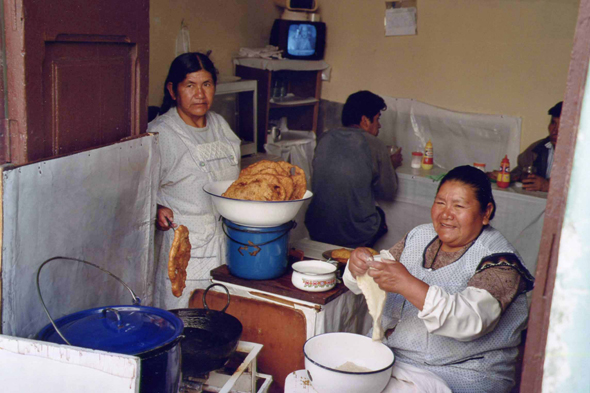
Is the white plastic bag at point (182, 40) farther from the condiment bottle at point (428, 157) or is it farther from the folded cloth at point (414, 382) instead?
the folded cloth at point (414, 382)

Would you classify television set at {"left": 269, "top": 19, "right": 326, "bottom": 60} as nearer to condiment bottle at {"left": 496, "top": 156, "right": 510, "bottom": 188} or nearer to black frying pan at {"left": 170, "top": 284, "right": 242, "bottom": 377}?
condiment bottle at {"left": 496, "top": 156, "right": 510, "bottom": 188}

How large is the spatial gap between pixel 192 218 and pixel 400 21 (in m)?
3.50

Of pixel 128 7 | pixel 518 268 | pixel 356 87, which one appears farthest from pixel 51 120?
pixel 356 87

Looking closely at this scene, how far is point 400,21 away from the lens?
5.61 metres

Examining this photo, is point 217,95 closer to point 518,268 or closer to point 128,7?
point 128,7

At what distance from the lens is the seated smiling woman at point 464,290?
196 cm

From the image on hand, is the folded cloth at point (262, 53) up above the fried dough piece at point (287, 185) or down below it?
above

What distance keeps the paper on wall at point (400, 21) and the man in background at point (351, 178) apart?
134 cm

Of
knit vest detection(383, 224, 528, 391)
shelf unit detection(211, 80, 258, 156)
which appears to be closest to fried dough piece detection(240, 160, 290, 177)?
knit vest detection(383, 224, 528, 391)

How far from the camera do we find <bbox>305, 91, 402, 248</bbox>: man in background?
14.5ft

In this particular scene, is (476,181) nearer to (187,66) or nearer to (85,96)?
(85,96)

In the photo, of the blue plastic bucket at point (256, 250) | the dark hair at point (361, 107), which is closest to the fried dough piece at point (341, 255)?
the blue plastic bucket at point (256, 250)

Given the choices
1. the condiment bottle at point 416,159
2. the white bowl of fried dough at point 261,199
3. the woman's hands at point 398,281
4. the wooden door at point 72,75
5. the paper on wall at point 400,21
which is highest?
the paper on wall at point 400,21

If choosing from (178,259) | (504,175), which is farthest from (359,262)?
(504,175)
